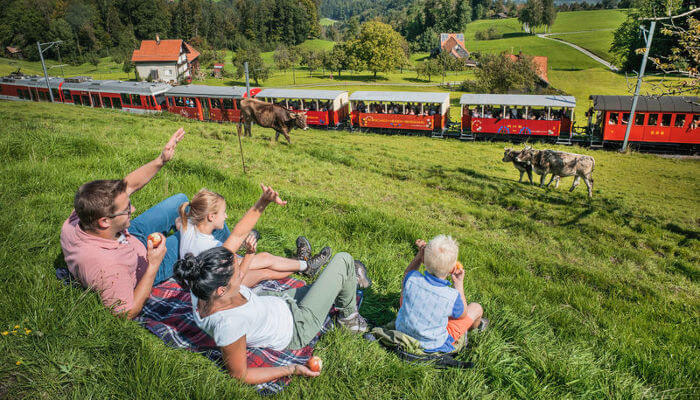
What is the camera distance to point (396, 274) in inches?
188

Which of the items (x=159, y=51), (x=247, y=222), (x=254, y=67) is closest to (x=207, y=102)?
(x=247, y=222)

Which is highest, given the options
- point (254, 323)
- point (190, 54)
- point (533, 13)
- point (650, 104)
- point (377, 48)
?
point (533, 13)

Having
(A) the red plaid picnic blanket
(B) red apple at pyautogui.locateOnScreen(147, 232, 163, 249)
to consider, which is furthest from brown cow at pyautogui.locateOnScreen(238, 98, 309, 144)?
(B) red apple at pyautogui.locateOnScreen(147, 232, 163, 249)

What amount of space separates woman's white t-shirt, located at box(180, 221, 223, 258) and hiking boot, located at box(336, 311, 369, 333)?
1469mm

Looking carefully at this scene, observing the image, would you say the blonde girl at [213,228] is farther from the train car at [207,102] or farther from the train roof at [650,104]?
the train car at [207,102]

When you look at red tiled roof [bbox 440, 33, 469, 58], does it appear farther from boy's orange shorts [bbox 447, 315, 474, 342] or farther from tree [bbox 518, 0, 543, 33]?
boy's orange shorts [bbox 447, 315, 474, 342]

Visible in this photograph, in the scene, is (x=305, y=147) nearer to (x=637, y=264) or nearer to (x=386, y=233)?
(x=386, y=233)

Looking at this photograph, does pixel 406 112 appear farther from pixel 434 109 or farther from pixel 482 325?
pixel 482 325

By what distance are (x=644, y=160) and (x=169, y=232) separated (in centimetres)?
2296

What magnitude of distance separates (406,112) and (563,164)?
13012mm

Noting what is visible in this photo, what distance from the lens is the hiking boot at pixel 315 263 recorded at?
4469mm

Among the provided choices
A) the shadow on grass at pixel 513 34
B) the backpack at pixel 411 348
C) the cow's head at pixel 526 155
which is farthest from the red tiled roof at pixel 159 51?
the shadow on grass at pixel 513 34

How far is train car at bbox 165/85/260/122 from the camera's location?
84.7ft

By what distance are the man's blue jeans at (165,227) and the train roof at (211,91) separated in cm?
2249
